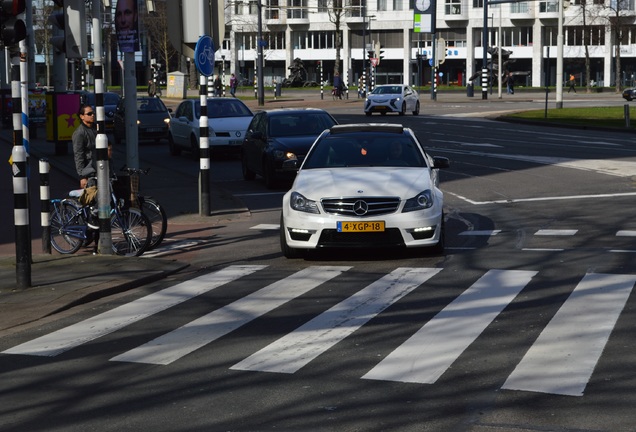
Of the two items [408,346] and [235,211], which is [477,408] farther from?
[235,211]

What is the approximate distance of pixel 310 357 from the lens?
823 cm

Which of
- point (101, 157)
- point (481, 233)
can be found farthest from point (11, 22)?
point (481, 233)

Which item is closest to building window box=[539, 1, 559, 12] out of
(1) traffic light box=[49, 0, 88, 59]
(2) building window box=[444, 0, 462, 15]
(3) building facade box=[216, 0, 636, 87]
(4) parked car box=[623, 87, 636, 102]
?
(3) building facade box=[216, 0, 636, 87]

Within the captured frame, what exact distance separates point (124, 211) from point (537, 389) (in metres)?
7.62

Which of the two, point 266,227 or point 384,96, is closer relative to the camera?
point 266,227

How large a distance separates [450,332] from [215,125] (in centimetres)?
2139

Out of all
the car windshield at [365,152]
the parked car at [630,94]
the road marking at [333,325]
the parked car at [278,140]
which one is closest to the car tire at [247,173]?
the parked car at [278,140]

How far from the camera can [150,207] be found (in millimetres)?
14148

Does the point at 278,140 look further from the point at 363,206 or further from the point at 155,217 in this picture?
the point at 363,206

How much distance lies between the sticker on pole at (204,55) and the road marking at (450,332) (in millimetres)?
7270

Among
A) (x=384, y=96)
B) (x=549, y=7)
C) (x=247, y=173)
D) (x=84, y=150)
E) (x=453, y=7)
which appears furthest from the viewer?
(x=453, y=7)

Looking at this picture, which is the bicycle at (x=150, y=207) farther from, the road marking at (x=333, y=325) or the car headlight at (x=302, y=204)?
the road marking at (x=333, y=325)

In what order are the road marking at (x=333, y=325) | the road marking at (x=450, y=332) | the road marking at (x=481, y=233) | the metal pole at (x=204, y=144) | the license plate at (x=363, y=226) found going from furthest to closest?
the metal pole at (x=204, y=144) → the road marking at (x=481, y=233) → the license plate at (x=363, y=226) → the road marking at (x=333, y=325) → the road marking at (x=450, y=332)

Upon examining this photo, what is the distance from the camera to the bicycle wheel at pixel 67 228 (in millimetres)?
13906
